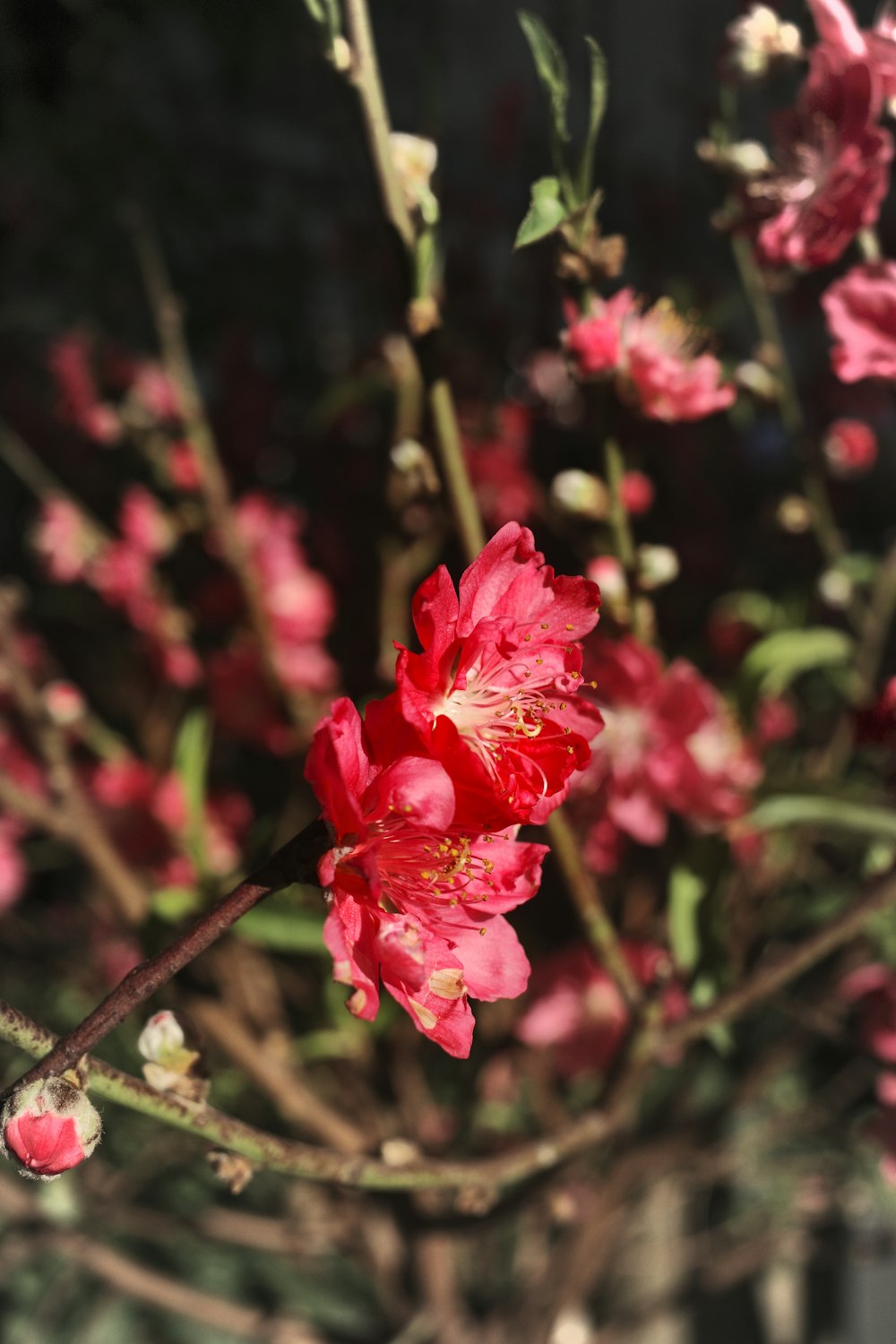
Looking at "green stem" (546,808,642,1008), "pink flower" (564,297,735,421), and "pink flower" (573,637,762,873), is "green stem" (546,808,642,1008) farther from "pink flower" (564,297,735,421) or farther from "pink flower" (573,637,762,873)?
"pink flower" (564,297,735,421)

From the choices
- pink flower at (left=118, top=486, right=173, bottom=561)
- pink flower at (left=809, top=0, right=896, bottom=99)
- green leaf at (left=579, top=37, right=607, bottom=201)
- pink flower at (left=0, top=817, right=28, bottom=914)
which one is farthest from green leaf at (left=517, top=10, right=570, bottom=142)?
pink flower at (left=0, top=817, right=28, bottom=914)

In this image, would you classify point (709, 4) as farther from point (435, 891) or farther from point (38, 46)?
point (435, 891)

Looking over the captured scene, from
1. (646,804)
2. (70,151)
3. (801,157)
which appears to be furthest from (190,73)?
(646,804)

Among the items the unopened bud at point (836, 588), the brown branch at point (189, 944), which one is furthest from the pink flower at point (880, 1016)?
the brown branch at point (189, 944)

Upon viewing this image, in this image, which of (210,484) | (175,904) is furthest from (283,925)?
(210,484)

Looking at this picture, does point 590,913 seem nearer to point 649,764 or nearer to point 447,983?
point 649,764

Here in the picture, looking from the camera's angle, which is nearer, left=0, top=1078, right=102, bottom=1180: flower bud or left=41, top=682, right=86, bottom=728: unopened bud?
left=0, top=1078, right=102, bottom=1180: flower bud

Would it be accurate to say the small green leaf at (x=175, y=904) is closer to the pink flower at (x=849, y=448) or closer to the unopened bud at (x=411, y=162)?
the unopened bud at (x=411, y=162)
